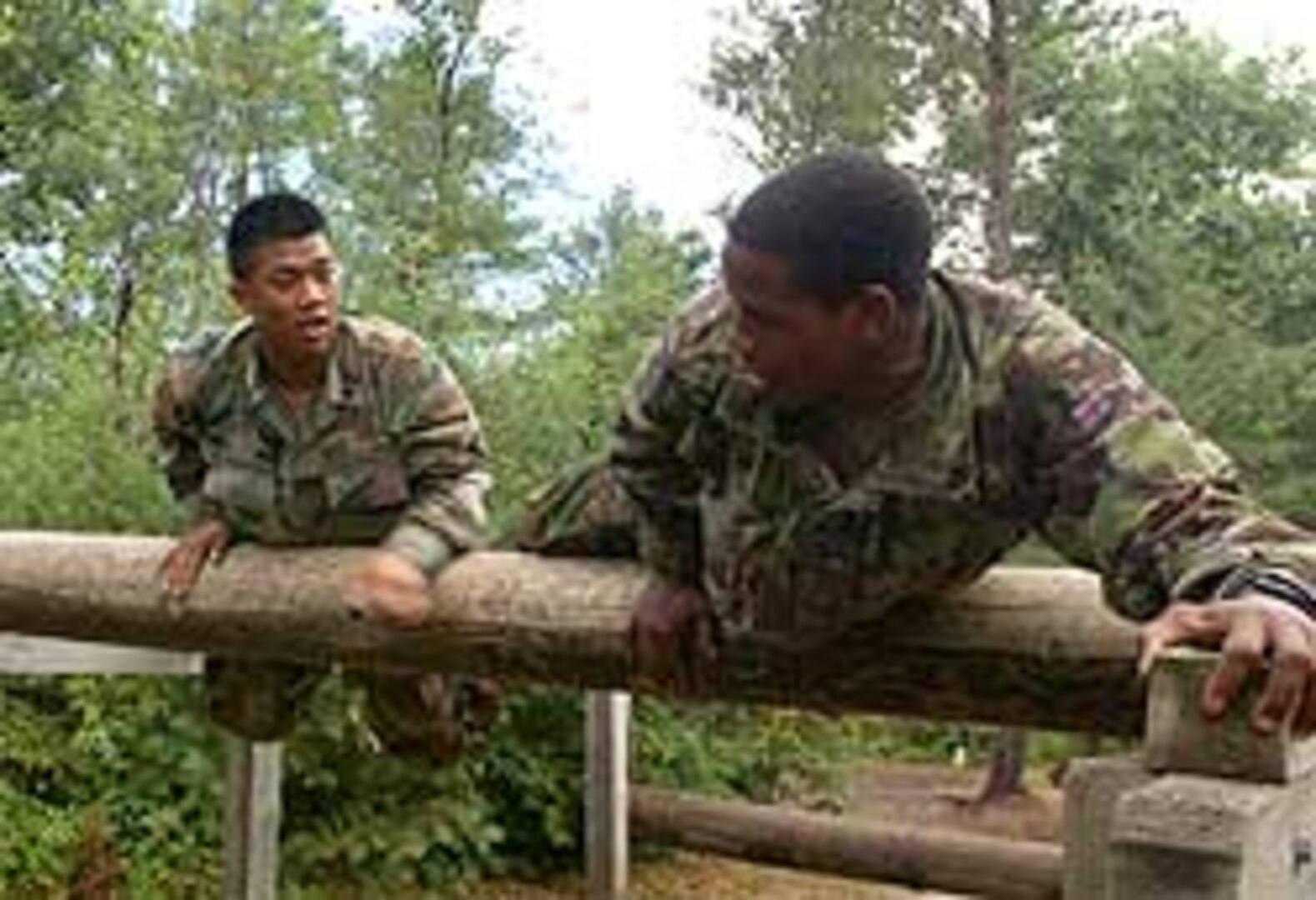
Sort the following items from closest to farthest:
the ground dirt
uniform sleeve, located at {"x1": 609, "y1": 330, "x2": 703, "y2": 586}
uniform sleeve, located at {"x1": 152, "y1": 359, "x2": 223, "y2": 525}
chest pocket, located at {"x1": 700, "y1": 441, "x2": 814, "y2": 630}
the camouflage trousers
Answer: chest pocket, located at {"x1": 700, "y1": 441, "x2": 814, "y2": 630}
uniform sleeve, located at {"x1": 609, "y1": 330, "x2": 703, "y2": 586}
uniform sleeve, located at {"x1": 152, "y1": 359, "x2": 223, "y2": 525}
the camouflage trousers
the ground dirt

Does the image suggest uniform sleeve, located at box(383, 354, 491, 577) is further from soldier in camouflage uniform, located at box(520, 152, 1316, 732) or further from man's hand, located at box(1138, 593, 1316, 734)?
man's hand, located at box(1138, 593, 1316, 734)

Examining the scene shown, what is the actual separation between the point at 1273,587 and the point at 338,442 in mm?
2069

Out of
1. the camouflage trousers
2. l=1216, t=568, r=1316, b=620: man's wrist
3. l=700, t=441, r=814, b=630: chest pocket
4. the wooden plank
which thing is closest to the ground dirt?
the wooden plank

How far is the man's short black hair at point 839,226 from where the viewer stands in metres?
2.12

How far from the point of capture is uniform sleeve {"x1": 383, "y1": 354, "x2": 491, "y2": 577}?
125 inches

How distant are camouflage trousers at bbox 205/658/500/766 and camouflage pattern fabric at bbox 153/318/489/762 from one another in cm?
3

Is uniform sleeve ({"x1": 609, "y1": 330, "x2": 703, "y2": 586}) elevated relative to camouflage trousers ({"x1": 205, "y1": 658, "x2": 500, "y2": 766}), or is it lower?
elevated

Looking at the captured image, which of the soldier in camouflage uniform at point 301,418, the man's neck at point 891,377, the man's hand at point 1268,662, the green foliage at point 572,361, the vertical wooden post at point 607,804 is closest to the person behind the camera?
the man's hand at point 1268,662

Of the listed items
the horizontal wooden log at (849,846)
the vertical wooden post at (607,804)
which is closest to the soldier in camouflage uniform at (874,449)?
the vertical wooden post at (607,804)

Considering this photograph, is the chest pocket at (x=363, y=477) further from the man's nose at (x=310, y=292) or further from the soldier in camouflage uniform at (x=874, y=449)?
the soldier in camouflage uniform at (x=874, y=449)

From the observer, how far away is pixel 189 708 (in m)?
7.54

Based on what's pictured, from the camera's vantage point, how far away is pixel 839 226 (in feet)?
6.99

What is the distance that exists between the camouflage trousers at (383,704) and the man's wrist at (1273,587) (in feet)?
6.78

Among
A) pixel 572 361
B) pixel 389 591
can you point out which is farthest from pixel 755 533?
pixel 572 361
